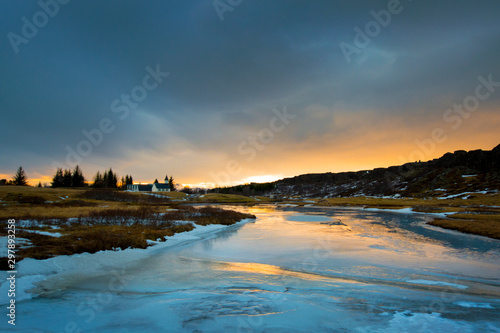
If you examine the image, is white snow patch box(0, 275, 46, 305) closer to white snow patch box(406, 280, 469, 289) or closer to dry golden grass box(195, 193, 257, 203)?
white snow patch box(406, 280, 469, 289)

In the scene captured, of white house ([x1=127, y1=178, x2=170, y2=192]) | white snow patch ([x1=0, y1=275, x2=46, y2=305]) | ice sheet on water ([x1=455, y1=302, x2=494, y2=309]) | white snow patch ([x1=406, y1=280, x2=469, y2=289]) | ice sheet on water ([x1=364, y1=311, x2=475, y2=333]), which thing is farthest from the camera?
white house ([x1=127, y1=178, x2=170, y2=192])

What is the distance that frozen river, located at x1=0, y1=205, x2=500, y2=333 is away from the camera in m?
7.16

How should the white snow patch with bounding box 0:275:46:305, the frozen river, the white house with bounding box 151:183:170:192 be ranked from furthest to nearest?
the white house with bounding box 151:183:170:192 < the white snow patch with bounding box 0:275:46:305 < the frozen river

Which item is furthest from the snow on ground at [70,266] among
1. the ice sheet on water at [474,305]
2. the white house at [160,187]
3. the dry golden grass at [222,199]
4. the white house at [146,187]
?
the white house at [160,187]

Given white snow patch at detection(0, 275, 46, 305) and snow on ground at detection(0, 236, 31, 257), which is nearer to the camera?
white snow patch at detection(0, 275, 46, 305)

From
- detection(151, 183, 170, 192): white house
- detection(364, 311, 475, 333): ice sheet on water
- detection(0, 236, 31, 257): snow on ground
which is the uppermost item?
detection(151, 183, 170, 192): white house

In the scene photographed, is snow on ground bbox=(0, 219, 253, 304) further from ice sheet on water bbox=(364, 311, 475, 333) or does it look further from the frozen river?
ice sheet on water bbox=(364, 311, 475, 333)

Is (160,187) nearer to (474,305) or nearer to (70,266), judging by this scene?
(70,266)

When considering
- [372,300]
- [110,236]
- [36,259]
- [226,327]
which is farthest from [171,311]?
[110,236]

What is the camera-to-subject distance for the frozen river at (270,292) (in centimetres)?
716

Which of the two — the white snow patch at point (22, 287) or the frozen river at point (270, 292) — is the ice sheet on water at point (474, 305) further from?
the white snow patch at point (22, 287)

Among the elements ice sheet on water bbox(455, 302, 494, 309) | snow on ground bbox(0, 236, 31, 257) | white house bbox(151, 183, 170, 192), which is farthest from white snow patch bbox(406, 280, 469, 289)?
white house bbox(151, 183, 170, 192)

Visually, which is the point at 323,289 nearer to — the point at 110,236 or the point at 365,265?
the point at 365,265

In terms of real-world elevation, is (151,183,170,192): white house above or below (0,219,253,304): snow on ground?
above
